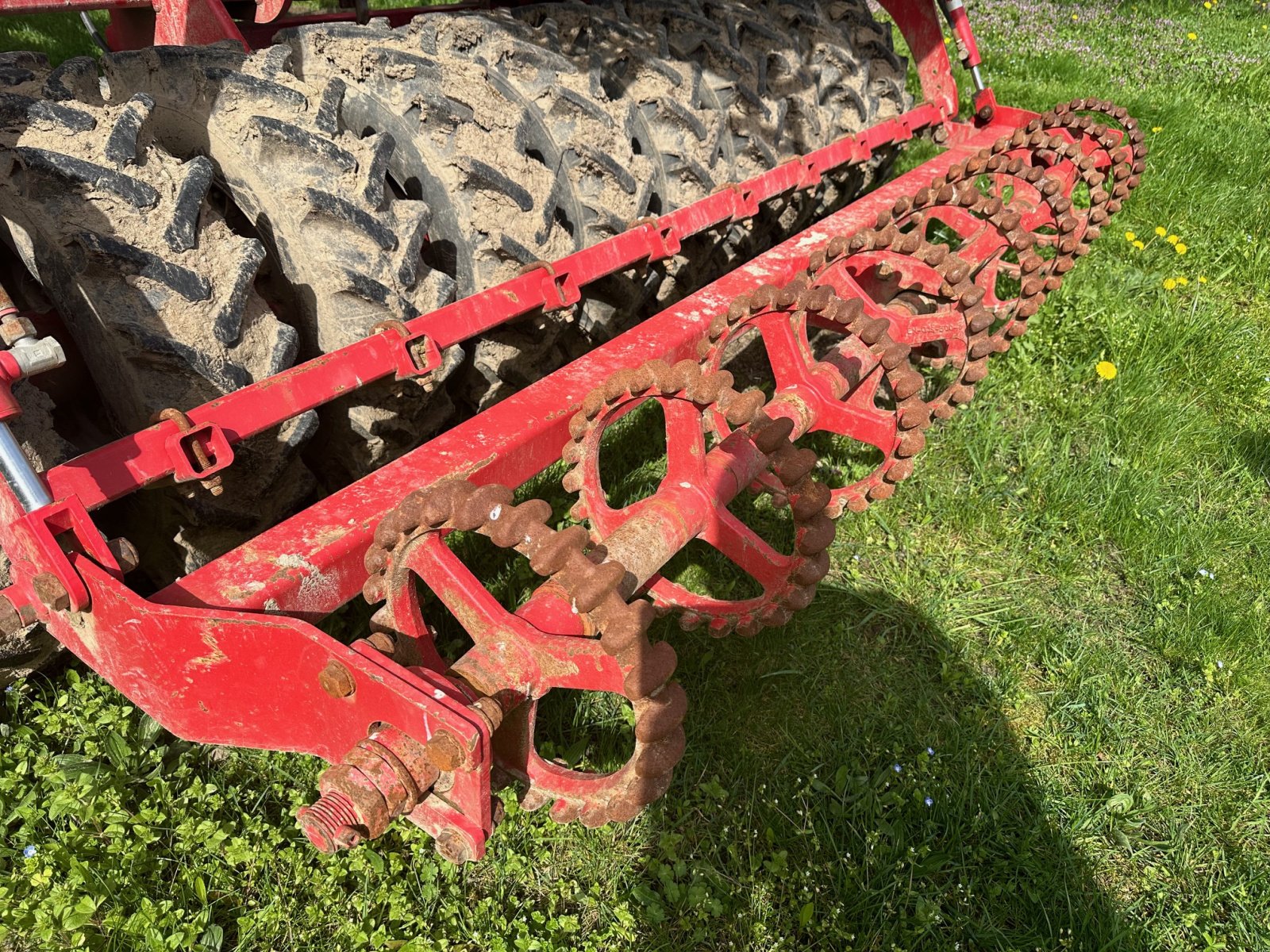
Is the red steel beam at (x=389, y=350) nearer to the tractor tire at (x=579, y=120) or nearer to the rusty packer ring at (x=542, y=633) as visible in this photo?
the tractor tire at (x=579, y=120)

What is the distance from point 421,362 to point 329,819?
900 millimetres

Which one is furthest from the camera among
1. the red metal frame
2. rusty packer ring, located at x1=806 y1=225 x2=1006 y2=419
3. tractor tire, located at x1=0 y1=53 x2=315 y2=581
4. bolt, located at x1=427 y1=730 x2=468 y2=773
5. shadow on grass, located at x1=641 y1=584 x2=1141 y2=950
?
rusty packer ring, located at x1=806 y1=225 x2=1006 y2=419

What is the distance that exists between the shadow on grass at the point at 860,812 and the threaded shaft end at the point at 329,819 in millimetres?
952

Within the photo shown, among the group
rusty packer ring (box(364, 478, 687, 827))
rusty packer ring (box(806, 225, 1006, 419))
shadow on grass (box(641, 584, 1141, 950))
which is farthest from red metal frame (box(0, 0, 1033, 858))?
shadow on grass (box(641, 584, 1141, 950))

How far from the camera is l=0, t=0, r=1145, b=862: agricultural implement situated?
118 centimetres

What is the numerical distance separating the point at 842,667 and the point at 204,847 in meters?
1.58

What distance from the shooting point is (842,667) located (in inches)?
91.8

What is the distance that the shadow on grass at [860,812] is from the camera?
1817mm

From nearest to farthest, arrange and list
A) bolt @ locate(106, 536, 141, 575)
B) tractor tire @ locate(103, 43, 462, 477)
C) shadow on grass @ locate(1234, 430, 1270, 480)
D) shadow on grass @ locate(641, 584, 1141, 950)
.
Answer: bolt @ locate(106, 536, 141, 575) < tractor tire @ locate(103, 43, 462, 477) < shadow on grass @ locate(641, 584, 1141, 950) < shadow on grass @ locate(1234, 430, 1270, 480)

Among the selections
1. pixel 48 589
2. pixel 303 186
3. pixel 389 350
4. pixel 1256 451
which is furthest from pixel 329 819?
pixel 1256 451

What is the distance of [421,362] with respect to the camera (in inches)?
65.9

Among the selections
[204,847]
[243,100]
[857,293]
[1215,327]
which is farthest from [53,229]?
[1215,327]

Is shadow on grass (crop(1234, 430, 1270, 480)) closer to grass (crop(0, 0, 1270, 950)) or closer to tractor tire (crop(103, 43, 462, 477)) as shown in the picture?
grass (crop(0, 0, 1270, 950))

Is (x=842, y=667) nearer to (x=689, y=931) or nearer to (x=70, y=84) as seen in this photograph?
(x=689, y=931)
